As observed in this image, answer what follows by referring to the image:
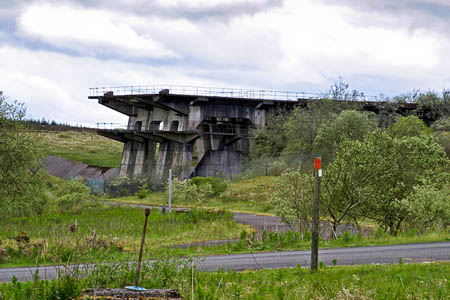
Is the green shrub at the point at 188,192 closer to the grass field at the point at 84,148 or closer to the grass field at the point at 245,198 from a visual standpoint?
the grass field at the point at 245,198

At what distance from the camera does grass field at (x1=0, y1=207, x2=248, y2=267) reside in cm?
1777

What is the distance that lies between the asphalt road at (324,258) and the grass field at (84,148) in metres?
68.2

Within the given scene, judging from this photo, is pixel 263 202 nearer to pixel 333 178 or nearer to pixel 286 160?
pixel 286 160

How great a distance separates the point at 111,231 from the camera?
2444 centimetres

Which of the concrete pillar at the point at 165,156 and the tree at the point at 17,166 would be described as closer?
the tree at the point at 17,166

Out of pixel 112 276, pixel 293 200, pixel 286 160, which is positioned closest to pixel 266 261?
pixel 112 276

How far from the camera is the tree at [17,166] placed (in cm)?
2620

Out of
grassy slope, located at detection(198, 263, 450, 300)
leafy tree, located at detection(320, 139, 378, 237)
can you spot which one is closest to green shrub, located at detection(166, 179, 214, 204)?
leafy tree, located at detection(320, 139, 378, 237)

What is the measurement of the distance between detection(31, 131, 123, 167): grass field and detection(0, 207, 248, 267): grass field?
53476 mm

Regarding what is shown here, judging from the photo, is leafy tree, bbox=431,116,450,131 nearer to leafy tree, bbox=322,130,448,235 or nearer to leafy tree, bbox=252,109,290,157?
leafy tree, bbox=252,109,290,157

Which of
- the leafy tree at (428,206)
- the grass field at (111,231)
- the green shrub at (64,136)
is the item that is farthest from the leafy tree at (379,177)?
the green shrub at (64,136)

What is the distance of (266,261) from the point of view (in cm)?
1511

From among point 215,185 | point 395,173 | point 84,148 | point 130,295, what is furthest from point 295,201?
point 84,148

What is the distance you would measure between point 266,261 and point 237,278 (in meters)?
3.69
